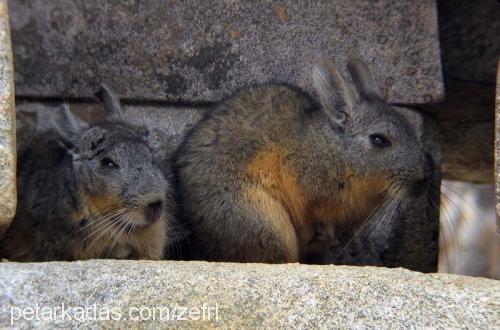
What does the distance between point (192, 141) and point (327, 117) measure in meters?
0.85

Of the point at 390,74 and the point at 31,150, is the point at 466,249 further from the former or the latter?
the point at 31,150

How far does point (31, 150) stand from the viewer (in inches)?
217

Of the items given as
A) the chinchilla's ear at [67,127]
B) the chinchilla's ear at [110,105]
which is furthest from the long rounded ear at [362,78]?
the chinchilla's ear at [67,127]

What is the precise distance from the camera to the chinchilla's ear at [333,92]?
5414mm

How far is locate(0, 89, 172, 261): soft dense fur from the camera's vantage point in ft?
16.1

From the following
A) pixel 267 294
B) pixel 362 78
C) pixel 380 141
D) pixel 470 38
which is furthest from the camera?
pixel 470 38

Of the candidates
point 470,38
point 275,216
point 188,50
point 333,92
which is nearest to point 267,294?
point 275,216

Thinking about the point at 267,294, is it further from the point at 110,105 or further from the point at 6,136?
the point at 110,105

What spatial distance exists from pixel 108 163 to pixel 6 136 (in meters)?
1.24

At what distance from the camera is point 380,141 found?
17.7 ft

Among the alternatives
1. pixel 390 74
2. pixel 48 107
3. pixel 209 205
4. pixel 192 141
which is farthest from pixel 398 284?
pixel 48 107

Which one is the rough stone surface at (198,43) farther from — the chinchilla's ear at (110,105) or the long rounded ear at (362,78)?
the chinchilla's ear at (110,105)

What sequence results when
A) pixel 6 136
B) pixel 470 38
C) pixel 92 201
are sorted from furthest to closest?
1. pixel 470 38
2. pixel 92 201
3. pixel 6 136

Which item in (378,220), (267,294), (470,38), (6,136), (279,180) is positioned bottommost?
(267,294)
